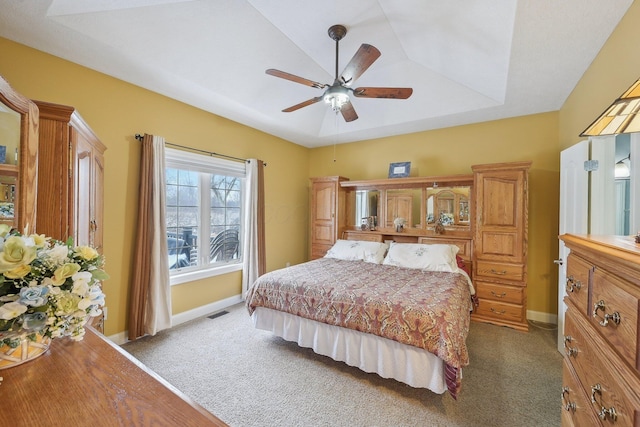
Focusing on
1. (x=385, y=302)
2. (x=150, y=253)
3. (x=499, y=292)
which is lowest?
(x=499, y=292)

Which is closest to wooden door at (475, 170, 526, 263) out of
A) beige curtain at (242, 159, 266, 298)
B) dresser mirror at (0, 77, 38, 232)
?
beige curtain at (242, 159, 266, 298)

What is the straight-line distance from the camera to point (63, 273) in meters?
0.85

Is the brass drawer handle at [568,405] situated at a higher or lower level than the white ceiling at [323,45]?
lower

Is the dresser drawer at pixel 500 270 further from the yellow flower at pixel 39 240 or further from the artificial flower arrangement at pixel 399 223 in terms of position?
the yellow flower at pixel 39 240

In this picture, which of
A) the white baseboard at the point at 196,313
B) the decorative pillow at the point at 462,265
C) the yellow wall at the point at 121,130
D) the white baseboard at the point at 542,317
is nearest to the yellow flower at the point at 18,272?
the yellow wall at the point at 121,130

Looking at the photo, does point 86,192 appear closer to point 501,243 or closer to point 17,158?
point 17,158

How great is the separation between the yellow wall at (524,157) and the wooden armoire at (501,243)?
468 mm

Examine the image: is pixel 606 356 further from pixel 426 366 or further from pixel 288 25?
pixel 288 25

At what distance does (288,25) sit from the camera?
248 cm

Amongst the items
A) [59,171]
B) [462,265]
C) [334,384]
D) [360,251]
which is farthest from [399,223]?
[59,171]

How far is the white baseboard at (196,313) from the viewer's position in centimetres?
270

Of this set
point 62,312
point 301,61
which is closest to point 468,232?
point 301,61

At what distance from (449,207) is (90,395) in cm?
400

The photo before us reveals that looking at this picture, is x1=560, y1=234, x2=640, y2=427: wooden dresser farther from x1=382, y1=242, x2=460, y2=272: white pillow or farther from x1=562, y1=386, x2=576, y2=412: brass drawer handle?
x1=382, y1=242, x2=460, y2=272: white pillow
